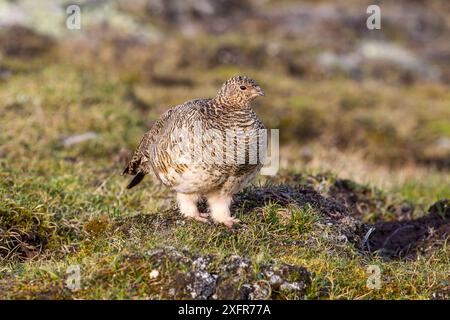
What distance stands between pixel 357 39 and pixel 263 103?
1118 centimetres

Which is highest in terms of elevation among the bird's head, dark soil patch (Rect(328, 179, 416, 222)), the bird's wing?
the bird's head

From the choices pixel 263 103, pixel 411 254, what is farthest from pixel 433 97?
pixel 411 254

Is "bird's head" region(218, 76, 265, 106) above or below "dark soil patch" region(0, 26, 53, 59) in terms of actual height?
above

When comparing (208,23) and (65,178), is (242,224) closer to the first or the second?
(65,178)

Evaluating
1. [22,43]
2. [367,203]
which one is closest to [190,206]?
[367,203]

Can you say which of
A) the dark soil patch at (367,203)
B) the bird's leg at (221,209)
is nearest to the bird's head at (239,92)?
the bird's leg at (221,209)

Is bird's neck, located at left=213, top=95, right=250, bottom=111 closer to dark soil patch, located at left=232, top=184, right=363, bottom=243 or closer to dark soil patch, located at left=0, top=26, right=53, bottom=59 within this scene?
dark soil patch, located at left=232, top=184, right=363, bottom=243

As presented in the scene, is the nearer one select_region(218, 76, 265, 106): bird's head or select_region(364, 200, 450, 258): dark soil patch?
select_region(218, 76, 265, 106): bird's head

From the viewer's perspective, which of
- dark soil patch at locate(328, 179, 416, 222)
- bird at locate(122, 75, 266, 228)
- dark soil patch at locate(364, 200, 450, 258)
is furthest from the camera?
dark soil patch at locate(328, 179, 416, 222)

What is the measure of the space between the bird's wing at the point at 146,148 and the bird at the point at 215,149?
1.13 feet

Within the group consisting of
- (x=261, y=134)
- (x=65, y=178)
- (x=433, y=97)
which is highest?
(x=261, y=134)

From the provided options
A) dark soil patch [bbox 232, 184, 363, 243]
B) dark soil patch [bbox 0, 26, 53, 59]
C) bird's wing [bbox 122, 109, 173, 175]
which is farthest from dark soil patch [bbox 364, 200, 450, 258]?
dark soil patch [bbox 0, 26, 53, 59]

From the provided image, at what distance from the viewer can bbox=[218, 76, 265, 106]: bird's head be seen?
607 centimetres

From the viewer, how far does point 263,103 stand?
17141 millimetres
